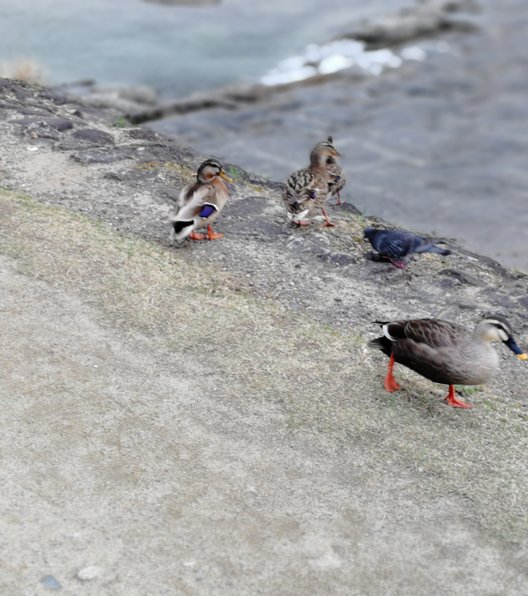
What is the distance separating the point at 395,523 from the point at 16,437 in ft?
9.04

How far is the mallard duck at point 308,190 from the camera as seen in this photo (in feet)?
34.4

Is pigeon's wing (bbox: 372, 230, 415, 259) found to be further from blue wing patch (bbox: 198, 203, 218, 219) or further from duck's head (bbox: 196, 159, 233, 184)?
duck's head (bbox: 196, 159, 233, 184)

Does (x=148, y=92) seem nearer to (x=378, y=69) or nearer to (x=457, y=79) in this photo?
(x=378, y=69)

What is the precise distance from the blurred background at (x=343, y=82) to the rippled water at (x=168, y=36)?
0.07 metres

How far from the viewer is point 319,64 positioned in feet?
94.8

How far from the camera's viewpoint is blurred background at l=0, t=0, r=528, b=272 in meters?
21.6

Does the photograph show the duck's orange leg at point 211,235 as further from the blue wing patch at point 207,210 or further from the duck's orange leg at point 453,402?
the duck's orange leg at point 453,402

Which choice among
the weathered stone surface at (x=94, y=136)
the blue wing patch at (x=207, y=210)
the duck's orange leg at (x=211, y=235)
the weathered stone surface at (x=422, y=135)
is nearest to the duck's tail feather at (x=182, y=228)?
the blue wing patch at (x=207, y=210)

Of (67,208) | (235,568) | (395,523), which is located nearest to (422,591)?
(395,523)

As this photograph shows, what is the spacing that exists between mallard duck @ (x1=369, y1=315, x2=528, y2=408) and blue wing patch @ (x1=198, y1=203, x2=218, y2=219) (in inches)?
115

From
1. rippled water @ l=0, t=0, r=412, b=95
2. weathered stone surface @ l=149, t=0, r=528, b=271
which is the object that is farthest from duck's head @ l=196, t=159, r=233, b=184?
rippled water @ l=0, t=0, r=412, b=95

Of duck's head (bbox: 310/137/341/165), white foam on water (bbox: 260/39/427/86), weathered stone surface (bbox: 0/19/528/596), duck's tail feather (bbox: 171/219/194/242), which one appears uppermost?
white foam on water (bbox: 260/39/427/86)

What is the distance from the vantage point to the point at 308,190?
10562 millimetres

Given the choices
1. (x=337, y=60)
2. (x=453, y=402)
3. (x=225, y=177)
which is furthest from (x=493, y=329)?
(x=337, y=60)
